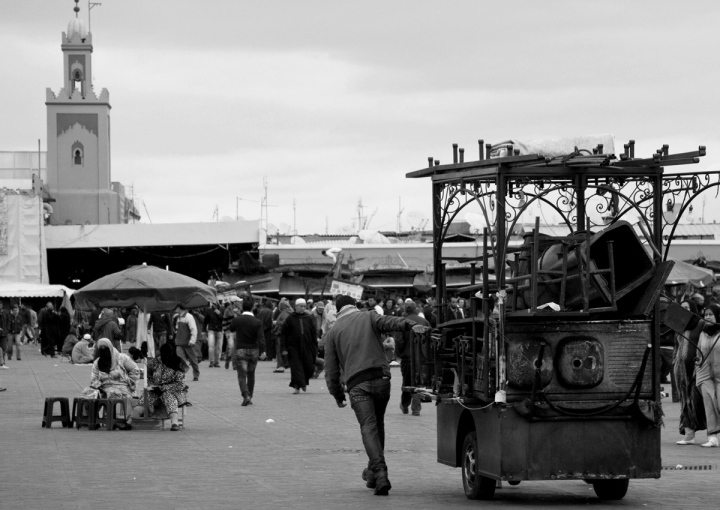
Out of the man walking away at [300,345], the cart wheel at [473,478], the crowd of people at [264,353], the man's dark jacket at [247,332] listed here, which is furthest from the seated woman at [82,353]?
the cart wheel at [473,478]

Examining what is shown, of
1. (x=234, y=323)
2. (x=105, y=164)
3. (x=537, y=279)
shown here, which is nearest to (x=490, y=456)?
(x=537, y=279)

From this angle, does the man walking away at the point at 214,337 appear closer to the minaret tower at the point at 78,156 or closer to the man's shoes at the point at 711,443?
the man's shoes at the point at 711,443

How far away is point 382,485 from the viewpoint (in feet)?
33.7

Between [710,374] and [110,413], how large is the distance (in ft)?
25.9

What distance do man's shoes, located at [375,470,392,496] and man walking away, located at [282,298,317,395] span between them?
12512 mm

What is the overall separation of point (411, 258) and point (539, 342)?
45598 mm

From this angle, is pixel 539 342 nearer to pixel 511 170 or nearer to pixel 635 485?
pixel 511 170

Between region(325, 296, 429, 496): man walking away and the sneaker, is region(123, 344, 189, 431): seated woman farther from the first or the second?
the sneaker

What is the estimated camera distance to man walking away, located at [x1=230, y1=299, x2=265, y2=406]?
2028 centimetres

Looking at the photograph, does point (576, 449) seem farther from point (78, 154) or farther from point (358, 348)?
point (78, 154)

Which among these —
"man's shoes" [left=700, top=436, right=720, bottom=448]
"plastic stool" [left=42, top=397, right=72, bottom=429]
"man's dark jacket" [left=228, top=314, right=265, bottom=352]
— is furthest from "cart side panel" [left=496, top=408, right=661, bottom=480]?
"man's dark jacket" [left=228, top=314, right=265, bottom=352]

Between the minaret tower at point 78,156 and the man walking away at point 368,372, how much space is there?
69382 mm

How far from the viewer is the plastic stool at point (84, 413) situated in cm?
1692

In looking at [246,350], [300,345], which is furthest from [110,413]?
[300,345]
